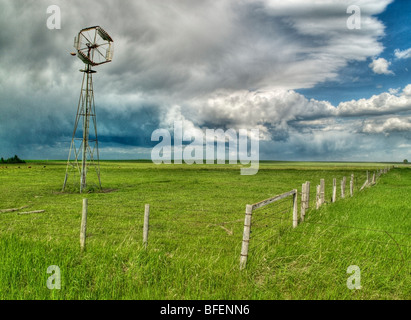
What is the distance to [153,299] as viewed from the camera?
18.5 ft

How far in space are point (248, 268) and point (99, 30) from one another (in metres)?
26.9

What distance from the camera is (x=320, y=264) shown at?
6883mm

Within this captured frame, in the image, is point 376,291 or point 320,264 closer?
point 376,291

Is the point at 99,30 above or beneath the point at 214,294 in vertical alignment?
above

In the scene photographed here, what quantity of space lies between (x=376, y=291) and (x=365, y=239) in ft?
11.6

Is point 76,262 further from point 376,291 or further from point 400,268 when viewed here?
point 400,268

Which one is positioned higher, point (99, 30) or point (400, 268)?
point (99, 30)

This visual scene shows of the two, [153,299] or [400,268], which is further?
[400,268]
